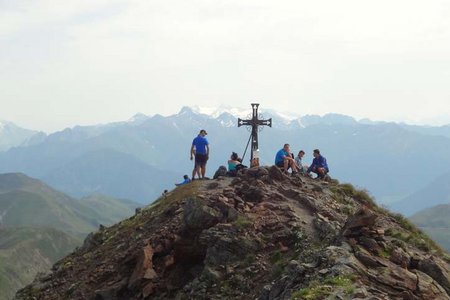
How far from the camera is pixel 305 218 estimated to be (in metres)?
23.2

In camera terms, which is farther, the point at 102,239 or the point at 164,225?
the point at 102,239

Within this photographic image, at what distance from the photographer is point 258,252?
20.8 meters

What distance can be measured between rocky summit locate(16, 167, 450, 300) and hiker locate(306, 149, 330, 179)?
360 cm

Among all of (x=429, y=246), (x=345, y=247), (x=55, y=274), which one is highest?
(x=345, y=247)

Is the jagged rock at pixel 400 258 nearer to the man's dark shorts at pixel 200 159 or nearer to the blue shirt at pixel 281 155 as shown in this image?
the blue shirt at pixel 281 155

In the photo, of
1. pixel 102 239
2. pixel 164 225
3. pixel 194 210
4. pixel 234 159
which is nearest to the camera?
pixel 194 210

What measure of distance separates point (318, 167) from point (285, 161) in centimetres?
230

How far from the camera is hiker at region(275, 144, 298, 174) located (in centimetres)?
3219

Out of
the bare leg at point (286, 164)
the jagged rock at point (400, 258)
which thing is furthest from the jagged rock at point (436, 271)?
the bare leg at point (286, 164)

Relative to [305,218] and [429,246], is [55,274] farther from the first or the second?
[429,246]

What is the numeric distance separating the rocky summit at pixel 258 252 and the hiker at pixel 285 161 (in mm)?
3079

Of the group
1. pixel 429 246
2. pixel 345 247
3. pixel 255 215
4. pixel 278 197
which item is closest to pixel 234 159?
pixel 278 197

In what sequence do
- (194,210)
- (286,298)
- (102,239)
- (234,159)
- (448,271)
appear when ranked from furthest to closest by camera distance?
(234,159) → (102,239) → (194,210) → (448,271) → (286,298)

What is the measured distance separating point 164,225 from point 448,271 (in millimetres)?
11785
